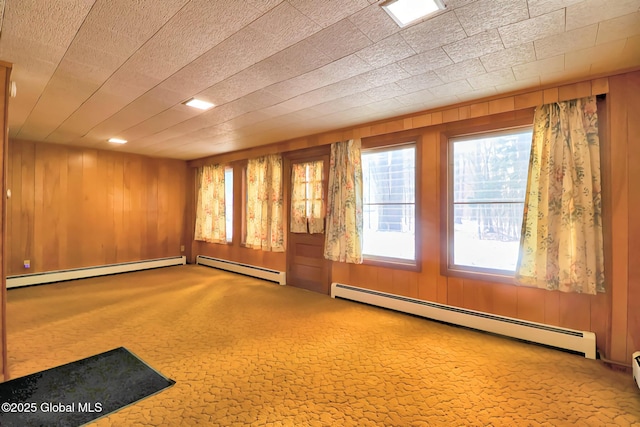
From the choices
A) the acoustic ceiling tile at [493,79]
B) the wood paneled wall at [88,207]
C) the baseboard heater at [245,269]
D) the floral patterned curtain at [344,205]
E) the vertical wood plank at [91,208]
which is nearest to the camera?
the acoustic ceiling tile at [493,79]

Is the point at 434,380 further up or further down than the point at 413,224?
further down

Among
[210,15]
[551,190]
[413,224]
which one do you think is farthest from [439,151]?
[210,15]

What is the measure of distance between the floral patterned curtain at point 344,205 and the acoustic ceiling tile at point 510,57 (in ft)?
6.21

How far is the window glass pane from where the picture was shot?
236 inches

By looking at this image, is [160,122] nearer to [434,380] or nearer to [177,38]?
[177,38]

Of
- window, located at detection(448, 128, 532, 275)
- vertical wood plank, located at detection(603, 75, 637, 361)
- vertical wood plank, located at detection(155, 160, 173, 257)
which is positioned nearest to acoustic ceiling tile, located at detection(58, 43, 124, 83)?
window, located at detection(448, 128, 532, 275)

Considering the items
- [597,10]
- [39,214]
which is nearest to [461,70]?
[597,10]

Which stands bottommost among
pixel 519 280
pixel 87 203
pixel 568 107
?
pixel 519 280

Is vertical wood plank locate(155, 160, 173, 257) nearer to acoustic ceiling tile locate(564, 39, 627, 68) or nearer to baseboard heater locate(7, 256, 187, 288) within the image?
baseboard heater locate(7, 256, 187, 288)

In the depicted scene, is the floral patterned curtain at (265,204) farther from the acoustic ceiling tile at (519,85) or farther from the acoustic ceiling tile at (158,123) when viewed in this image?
the acoustic ceiling tile at (519,85)

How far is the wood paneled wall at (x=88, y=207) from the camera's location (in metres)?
4.71

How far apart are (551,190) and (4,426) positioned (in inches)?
168

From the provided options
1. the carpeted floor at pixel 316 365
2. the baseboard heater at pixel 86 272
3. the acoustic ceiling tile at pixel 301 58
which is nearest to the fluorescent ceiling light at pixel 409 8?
the acoustic ceiling tile at pixel 301 58

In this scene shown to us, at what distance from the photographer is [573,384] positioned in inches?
83.6
